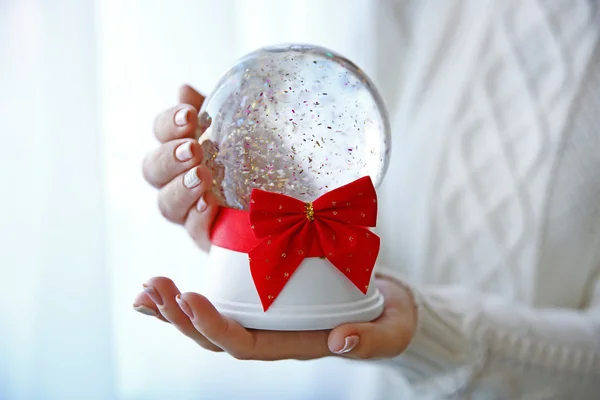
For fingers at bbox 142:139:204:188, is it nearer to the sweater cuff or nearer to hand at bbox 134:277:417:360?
hand at bbox 134:277:417:360

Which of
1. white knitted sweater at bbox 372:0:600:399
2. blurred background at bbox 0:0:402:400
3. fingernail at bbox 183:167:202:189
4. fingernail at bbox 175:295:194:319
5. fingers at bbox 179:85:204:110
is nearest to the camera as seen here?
fingernail at bbox 175:295:194:319

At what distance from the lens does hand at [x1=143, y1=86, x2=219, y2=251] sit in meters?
0.64

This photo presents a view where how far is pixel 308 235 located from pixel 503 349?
1.32ft

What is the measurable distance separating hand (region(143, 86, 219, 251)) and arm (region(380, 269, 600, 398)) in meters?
0.30

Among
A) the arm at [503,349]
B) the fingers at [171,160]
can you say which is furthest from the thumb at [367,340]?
the fingers at [171,160]

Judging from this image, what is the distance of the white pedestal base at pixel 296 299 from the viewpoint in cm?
56

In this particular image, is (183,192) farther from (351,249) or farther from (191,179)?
(351,249)

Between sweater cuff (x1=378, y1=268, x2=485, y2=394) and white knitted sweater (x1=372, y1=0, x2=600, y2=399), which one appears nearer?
sweater cuff (x1=378, y1=268, x2=485, y2=394)

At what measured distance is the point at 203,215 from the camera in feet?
2.15

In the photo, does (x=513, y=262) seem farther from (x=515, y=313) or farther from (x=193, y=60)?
(x=193, y=60)

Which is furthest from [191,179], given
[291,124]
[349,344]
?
[349,344]

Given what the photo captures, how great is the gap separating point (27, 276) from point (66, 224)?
0.39 ft

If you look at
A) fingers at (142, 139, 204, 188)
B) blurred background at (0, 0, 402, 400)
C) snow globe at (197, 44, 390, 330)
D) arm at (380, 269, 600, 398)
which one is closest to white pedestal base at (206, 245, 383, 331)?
snow globe at (197, 44, 390, 330)

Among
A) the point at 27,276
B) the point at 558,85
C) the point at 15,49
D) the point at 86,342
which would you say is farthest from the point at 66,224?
the point at 558,85
